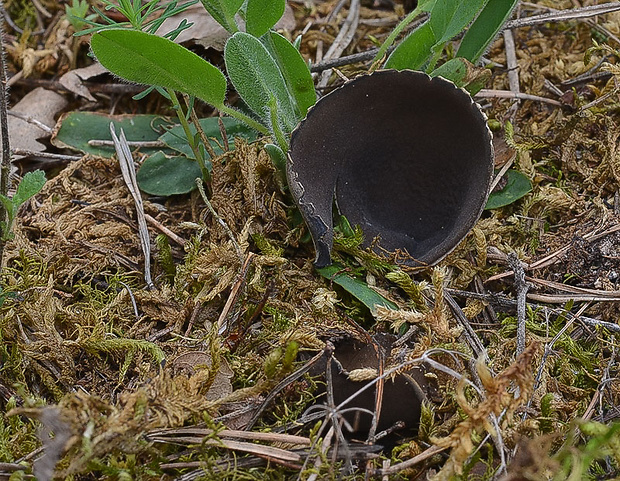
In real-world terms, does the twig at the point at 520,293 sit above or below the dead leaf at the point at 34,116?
above

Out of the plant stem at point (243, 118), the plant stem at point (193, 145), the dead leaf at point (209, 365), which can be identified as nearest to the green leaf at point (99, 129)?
the plant stem at point (193, 145)

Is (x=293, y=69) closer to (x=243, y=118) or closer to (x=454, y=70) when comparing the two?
(x=243, y=118)

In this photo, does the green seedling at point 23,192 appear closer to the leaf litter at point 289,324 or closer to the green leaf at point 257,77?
the leaf litter at point 289,324

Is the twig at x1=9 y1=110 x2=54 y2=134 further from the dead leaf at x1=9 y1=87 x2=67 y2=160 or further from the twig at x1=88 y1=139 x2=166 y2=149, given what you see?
the twig at x1=88 y1=139 x2=166 y2=149

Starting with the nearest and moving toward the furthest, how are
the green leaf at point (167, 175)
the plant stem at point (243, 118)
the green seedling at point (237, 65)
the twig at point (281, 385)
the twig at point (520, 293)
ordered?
the twig at point (281, 385), the twig at point (520, 293), the green seedling at point (237, 65), the plant stem at point (243, 118), the green leaf at point (167, 175)

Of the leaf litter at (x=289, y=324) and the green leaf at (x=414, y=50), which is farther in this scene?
the green leaf at (x=414, y=50)

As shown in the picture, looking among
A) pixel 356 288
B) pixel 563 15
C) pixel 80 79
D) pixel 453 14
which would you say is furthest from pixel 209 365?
pixel 563 15
